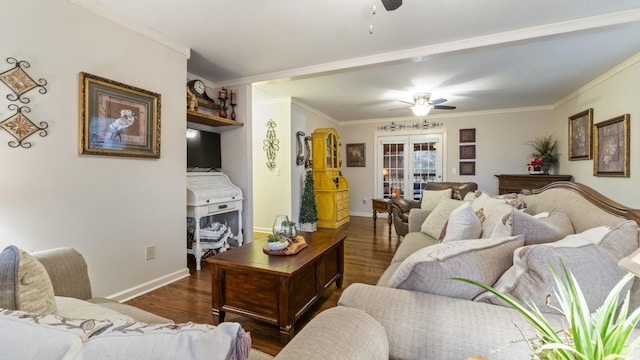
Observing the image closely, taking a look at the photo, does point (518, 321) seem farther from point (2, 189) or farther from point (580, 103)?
point (580, 103)

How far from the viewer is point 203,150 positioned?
11.9ft

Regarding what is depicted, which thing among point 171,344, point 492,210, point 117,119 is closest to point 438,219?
point 492,210

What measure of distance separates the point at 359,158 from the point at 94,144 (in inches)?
220

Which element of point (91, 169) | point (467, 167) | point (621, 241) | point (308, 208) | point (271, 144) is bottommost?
point (308, 208)

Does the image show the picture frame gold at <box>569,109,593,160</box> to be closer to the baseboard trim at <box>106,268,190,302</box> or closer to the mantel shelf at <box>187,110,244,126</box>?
the mantel shelf at <box>187,110,244,126</box>

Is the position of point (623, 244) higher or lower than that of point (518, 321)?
higher

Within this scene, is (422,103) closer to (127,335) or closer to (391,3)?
(391,3)

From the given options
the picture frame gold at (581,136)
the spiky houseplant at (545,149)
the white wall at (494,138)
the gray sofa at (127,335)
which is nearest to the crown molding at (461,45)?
the picture frame gold at (581,136)

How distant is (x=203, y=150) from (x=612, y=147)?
5.17 m

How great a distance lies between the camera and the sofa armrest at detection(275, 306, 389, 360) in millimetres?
719

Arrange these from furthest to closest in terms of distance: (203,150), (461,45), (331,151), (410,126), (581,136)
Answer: (410,126)
(331,151)
(581,136)
(203,150)
(461,45)

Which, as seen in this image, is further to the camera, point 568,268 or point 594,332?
point 568,268

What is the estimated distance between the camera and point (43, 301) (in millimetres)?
870

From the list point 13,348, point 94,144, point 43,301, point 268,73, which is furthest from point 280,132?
point 13,348
